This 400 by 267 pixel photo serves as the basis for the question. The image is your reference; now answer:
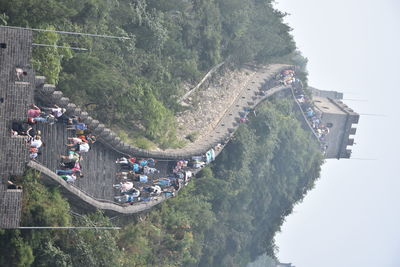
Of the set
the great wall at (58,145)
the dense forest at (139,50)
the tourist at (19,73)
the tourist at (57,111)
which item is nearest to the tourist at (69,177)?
the great wall at (58,145)

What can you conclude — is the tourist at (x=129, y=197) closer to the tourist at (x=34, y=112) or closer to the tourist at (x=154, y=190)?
the tourist at (x=154, y=190)

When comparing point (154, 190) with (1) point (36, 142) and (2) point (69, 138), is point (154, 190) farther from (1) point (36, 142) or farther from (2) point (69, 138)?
(1) point (36, 142)

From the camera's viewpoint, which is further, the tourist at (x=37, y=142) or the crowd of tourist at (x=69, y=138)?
the tourist at (x=37, y=142)

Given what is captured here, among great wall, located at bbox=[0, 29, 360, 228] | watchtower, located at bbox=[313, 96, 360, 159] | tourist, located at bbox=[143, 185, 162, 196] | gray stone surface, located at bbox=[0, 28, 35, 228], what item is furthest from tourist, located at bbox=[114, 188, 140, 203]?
watchtower, located at bbox=[313, 96, 360, 159]

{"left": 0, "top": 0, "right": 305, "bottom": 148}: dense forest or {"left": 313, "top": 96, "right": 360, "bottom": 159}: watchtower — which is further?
{"left": 313, "top": 96, "right": 360, "bottom": 159}: watchtower

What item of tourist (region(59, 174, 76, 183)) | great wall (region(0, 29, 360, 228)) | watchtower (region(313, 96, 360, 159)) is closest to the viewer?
great wall (region(0, 29, 360, 228))

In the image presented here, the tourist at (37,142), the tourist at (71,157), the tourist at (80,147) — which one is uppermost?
the tourist at (37,142)

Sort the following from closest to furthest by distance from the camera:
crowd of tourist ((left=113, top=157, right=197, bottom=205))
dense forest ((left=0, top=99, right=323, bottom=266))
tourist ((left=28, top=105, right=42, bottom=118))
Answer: tourist ((left=28, top=105, right=42, bottom=118)) < dense forest ((left=0, top=99, right=323, bottom=266)) < crowd of tourist ((left=113, top=157, right=197, bottom=205))

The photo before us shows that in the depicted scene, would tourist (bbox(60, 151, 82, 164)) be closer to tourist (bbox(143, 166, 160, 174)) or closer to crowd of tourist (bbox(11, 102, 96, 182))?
crowd of tourist (bbox(11, 102, 96, 182))
